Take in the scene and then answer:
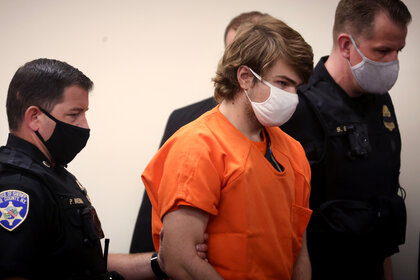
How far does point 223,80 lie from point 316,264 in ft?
2.97

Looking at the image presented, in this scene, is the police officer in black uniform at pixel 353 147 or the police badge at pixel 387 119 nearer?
the police officer in black uniform at pixel 353 147

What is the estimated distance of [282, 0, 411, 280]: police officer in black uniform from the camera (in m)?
1.68

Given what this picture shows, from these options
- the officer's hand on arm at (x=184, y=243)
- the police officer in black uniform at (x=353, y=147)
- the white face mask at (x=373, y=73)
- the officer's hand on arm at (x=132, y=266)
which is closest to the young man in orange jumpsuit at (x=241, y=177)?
the officer's hand on arm at (x=184, y=243)

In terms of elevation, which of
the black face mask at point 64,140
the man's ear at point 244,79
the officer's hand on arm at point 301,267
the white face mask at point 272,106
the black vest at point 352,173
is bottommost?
the officer's hand on arm at point 301,267

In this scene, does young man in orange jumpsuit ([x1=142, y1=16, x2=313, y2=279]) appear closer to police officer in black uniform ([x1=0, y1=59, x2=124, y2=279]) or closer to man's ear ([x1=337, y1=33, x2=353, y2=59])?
police officer in black uniform ([x1=0, y1=59, x2=124, y2=279])

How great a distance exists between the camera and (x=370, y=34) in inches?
68.1

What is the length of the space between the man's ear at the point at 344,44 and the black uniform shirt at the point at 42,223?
1.18 metres

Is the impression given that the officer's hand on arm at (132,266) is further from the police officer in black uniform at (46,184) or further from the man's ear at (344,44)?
the man's ear at (344,44)

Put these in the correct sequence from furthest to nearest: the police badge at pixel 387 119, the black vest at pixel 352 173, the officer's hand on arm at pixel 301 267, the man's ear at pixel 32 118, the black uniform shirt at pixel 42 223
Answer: the police badge at pixel 387 119 < the black vest at pixel 352 173 < the officer's hand on arm at pixel 301 267 < the man's ear at pixel 32 118 < the black uniform shirt at pixel 42 223

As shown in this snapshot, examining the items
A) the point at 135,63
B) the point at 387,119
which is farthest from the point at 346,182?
the point at 135,63

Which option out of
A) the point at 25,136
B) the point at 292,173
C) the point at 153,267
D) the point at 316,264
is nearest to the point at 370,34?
the point at 292,173

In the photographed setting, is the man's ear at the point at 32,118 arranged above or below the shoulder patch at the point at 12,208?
above

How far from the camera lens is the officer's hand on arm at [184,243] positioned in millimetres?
1116

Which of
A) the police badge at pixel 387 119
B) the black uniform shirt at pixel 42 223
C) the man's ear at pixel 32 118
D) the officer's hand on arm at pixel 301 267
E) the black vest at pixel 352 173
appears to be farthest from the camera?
the police badge at pixel 387 119
